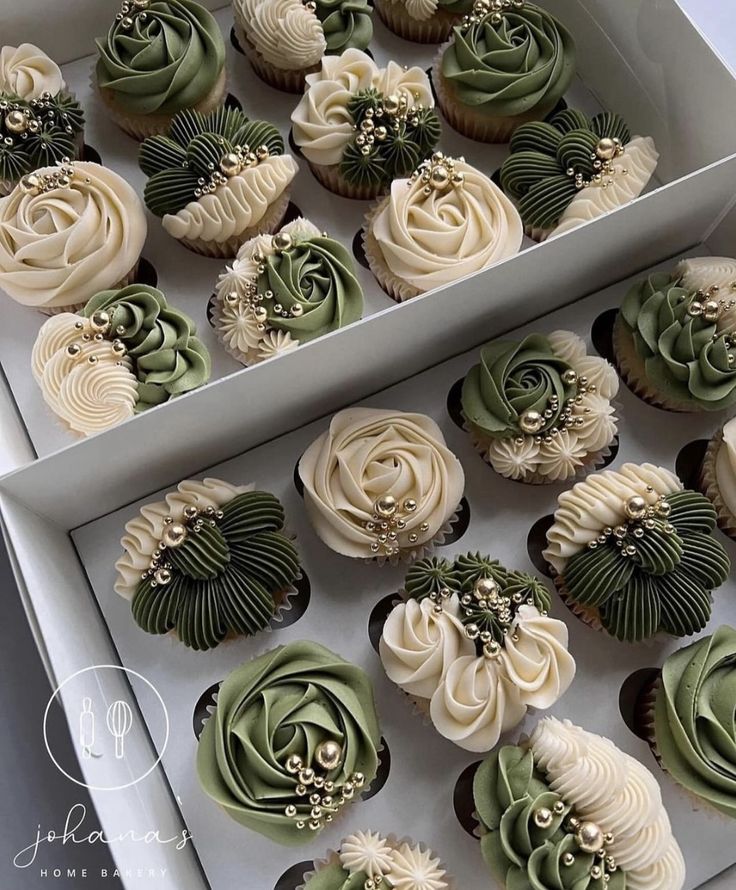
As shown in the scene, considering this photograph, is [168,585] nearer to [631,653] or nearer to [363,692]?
[363,692]

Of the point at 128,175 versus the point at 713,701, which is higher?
the point at 128,175

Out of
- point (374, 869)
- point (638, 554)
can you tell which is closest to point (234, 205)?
point (638, 554)

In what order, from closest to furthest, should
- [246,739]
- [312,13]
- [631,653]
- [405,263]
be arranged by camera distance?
[246,739], [631,653], [405,263], [312,13]

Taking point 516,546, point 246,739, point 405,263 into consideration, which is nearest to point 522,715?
point 516,546

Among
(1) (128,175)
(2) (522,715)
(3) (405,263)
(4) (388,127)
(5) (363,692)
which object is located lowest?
(2) (522,715)

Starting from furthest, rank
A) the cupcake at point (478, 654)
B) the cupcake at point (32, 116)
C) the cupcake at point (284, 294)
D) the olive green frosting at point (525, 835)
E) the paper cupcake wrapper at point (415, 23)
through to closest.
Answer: the paper cupcake wrapper at point (415, 23) → the cupcake at point (32, 116) → the cupcake at point (284, 294) → the cupcake at point (478, 654) → the olive green frosting at point (525, 835)

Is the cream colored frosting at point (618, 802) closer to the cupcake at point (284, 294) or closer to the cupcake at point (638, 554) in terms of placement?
the cupcake at point (638, 554)

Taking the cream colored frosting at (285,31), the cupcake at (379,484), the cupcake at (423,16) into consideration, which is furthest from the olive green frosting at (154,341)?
the cupcake at (423,16)

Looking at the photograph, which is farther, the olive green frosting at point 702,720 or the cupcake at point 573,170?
the cupcake at point 573,170
